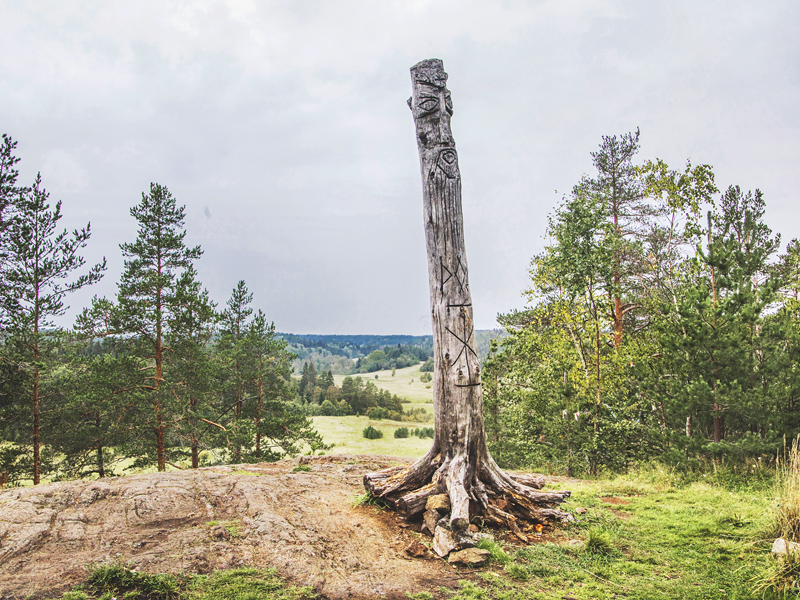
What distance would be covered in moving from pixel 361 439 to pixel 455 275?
34.7 metres

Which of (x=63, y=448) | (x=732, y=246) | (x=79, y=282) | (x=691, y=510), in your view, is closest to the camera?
(x=691, y=510)

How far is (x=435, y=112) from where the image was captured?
6.21 meters

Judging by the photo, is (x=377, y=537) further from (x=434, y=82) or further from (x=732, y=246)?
(x=732, y=246)

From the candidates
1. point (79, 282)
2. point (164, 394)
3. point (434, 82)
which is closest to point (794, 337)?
point (434, 82)

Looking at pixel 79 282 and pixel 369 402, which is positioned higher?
pixel 79 282

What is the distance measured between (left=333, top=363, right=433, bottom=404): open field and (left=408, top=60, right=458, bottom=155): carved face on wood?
208ft

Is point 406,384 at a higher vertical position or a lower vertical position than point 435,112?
lower

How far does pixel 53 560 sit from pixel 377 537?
3.19 m

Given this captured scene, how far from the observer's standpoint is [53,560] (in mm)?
4098

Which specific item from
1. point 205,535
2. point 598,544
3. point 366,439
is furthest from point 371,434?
point 598,544

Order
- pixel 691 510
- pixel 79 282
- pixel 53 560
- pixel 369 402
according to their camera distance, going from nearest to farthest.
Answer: pixel 53 560
pixel 691 510
pixel 79 282
pixel 369 402

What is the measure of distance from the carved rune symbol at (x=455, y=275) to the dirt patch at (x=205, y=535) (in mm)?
3151

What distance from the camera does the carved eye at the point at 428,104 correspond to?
6184mm

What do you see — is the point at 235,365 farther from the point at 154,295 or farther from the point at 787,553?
the point at 787,553
